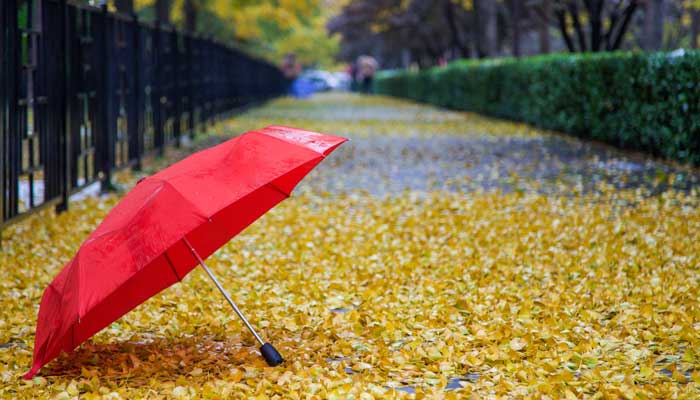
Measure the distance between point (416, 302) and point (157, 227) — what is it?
2104mm

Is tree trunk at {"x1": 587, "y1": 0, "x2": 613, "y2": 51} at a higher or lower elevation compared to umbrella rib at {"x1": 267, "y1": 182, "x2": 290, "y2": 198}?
higher

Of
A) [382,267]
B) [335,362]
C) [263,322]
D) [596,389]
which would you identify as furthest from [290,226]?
[596,389]

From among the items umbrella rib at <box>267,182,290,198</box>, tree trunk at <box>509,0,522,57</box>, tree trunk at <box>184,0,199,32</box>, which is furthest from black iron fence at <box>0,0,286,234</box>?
tree trunk at <box>509,0,522,57</box>

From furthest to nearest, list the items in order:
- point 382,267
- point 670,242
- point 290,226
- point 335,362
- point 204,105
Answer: point 204,105, point 290,226, point 670,242, point 382,267, point 335,362

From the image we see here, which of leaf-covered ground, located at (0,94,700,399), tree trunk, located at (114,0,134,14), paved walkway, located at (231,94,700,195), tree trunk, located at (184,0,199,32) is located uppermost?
tree trunk, located at (184,0,199,32)

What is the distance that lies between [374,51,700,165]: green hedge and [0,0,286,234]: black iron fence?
254 inches

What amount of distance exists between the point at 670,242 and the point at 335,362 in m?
3.88

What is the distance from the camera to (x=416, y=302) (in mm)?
6062

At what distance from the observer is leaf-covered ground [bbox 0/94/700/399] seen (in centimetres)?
454

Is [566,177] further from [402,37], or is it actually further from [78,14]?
[402,37]

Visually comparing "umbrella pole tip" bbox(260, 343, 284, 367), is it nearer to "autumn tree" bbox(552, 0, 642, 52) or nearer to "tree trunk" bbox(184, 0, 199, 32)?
"autumn tree" bbox(552, 0, 642, 52)

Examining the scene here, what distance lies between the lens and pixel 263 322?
5.63 meters

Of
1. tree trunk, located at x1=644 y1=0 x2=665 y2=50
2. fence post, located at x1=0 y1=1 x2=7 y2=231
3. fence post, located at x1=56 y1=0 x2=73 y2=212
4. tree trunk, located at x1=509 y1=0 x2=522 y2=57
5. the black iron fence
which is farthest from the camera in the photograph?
tree trunk, located at x1=509 y1=0 x2=522 y2=57

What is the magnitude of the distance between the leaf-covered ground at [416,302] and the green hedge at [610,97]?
140cm
